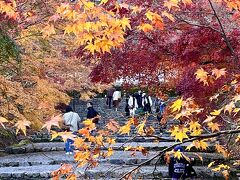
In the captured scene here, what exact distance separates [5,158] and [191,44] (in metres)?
9.68

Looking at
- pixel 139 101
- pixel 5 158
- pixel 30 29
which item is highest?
pixel 30 29

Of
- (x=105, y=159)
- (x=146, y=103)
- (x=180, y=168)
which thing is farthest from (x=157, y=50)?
(x=146, y=103)

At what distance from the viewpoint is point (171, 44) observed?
7.65m

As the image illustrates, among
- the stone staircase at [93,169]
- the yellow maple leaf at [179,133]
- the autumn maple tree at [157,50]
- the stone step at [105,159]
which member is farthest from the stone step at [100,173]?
the yellow maple leaf at [179,133]

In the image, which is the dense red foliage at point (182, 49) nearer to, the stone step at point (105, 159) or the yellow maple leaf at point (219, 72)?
the yellow maple leaf at point (219, 72)

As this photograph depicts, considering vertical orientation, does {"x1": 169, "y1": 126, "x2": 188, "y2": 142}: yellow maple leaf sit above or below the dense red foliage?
below

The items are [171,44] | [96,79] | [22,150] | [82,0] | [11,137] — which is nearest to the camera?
[82,0]

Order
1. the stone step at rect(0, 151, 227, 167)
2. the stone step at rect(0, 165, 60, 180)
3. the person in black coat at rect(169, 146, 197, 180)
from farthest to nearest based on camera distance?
the stone step at rect(0, 151, 227, 167) → the stone step at rect(0, 165, 60, 180) → the person in black coat at rect(169, 146, 197, 180)

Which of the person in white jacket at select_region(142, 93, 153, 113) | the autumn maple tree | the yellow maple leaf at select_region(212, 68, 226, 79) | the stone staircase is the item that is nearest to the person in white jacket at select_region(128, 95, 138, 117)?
the person in white jacket at select_region(142, 93, 153, 113)

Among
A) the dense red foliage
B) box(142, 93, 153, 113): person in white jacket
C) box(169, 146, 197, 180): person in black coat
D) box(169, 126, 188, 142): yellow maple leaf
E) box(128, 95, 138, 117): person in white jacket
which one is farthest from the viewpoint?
box(142, 93, 153, 113): person in white jacket

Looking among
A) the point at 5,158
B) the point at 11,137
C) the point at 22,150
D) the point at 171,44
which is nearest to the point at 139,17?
the point at 171,44

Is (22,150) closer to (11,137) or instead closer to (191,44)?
(11,137)

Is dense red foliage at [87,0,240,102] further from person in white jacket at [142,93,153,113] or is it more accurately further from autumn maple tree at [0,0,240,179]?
person in white jacket at [142,93,153,113]

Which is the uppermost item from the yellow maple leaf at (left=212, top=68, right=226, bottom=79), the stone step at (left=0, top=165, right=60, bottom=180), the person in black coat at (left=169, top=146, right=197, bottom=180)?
the yellow maple leaf at (left=212, top=68, right=226, bottom=79)
